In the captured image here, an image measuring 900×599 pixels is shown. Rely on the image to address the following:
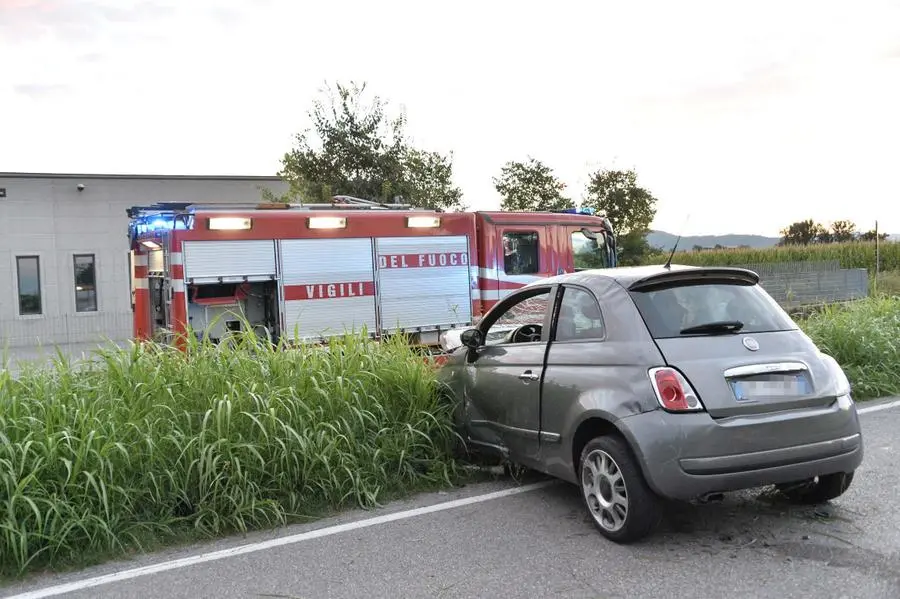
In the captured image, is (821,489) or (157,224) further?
(157,224)

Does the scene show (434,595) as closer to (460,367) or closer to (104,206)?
(460,367)

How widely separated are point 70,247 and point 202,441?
22573 millimetres

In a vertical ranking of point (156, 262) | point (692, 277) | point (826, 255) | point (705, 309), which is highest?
point (826, 255)

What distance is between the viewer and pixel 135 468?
516cm

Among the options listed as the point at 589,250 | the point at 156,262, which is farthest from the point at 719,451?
the point at 589,250

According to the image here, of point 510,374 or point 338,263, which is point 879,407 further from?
point 338,263

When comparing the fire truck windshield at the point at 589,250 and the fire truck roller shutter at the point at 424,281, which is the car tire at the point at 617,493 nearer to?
the fire truck roller shutter at the point at 424,281

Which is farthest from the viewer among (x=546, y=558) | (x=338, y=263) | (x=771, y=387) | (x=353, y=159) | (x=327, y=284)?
(x=353, y=159)

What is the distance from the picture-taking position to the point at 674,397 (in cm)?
441

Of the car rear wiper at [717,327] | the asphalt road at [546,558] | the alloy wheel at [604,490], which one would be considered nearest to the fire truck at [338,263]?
the asphalt road at [546,558]

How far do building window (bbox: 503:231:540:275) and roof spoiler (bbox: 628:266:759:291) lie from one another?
23.8 ft


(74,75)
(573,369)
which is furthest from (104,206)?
(573,369)

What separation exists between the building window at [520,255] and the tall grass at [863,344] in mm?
4006

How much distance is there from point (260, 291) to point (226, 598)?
696 cm
